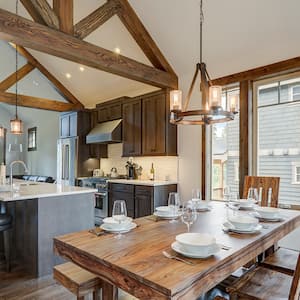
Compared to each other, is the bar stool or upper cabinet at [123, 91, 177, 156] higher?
upper cabinet at [123, 91, 177, 156]

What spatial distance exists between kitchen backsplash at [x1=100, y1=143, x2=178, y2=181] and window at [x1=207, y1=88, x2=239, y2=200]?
784 mm

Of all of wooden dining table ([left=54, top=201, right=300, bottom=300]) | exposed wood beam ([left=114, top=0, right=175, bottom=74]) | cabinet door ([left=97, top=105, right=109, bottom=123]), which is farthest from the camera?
cabinet door ([left=97, top=105, right=109, bottom=123])

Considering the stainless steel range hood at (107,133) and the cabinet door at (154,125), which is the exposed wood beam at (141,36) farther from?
the stainless steel range hood at (107,133)

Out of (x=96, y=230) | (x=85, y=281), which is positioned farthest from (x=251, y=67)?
(x=85, y=281)

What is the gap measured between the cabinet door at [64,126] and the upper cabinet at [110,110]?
90 cm

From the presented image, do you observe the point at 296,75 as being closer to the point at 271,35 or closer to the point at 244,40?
the point at 271,35

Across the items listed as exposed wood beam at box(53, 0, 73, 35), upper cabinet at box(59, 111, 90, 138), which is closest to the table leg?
exposed wood beam at box(53, 0, 73, 35)

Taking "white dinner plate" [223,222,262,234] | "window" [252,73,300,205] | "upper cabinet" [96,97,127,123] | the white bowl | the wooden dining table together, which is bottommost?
the wooden dining table

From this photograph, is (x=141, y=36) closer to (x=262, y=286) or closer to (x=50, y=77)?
(x=50, y=77)

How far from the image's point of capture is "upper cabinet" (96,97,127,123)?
19.2ft

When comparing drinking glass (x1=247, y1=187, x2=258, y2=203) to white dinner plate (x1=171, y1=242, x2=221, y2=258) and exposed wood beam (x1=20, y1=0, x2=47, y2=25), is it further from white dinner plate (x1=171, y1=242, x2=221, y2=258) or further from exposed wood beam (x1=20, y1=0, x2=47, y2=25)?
exposed wood beam (x1=20, y1=0, x2=47, y2=25)

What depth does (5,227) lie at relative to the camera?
3.13 meters

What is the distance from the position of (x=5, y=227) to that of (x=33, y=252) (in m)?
0.44

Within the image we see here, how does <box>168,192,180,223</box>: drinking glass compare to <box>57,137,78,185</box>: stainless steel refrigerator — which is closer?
<box>168,192,180,223</box>: drinking glass
